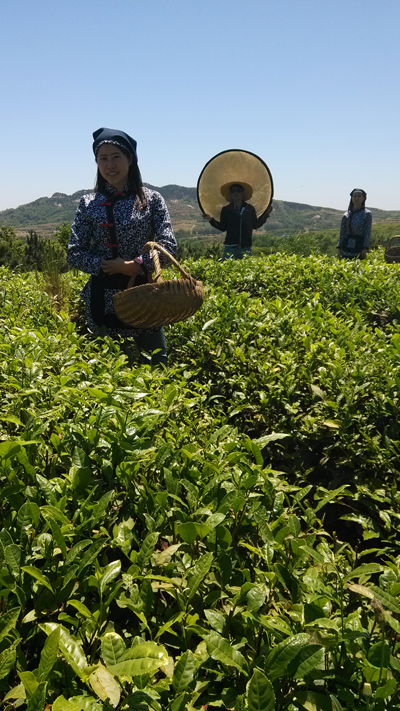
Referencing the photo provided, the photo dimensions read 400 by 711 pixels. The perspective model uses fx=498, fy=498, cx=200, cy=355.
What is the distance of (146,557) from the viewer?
128 cm

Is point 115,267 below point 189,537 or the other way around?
the other way around

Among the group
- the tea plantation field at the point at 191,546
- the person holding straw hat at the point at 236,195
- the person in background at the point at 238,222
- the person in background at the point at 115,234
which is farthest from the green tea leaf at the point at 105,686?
the person holding straw hat at the point at 236,195

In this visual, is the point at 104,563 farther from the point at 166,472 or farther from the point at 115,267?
the point at 115,267

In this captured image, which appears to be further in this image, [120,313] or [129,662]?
[120,313]

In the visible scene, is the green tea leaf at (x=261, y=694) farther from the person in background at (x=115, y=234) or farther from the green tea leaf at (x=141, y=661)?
the person in background at (x=115, y=234)

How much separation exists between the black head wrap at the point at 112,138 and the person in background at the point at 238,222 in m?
5.20

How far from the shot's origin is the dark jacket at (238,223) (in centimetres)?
842

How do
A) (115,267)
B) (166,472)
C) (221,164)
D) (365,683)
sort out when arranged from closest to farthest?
(365,683), (166,472), (115,267), (221,164)

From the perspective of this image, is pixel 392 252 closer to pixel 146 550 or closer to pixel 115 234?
pixel 115 234

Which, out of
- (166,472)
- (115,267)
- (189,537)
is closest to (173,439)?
(166,472)

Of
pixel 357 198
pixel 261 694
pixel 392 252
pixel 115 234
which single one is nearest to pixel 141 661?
pixel 261 694

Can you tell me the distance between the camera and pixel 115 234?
3.22 metres

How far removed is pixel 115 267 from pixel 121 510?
1823 mm

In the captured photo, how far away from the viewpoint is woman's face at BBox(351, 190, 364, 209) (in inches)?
340
